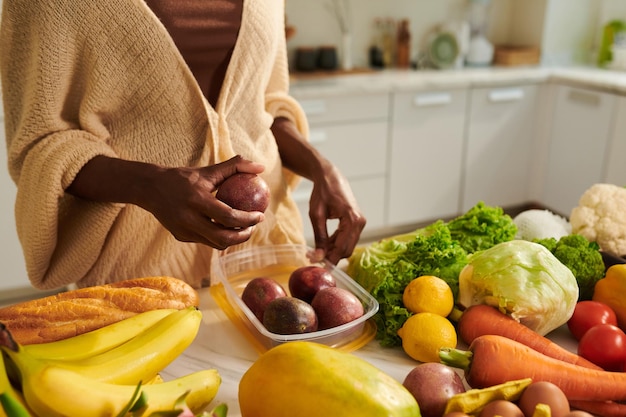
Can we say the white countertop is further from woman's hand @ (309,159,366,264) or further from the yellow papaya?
the yellow papaya

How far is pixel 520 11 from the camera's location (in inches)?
153

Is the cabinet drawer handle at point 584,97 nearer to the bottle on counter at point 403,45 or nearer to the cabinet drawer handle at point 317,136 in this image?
the bottle on counter at point 403,45

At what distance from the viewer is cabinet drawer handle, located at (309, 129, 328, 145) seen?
9.42ft

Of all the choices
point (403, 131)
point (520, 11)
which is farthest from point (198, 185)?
point (520, 11)

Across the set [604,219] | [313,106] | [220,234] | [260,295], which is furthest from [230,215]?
[313,106]

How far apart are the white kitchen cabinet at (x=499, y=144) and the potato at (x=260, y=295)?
2.53 meters

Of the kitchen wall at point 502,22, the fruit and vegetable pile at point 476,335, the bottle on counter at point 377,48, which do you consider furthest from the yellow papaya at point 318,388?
the bottle on counter at point 377,48

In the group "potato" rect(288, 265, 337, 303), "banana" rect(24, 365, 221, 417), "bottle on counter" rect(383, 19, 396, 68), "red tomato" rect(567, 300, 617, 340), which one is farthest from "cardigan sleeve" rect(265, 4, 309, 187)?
"bottle on counter" rect(383, 19, 396, 68)

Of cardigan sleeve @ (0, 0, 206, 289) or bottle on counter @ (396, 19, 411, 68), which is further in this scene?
bottle on counter @ (396, 19, 411, 68)

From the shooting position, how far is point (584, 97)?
3186 millimetres

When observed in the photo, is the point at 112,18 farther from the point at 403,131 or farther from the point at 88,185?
the point at 403,131

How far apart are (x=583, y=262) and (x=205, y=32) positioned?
77cm

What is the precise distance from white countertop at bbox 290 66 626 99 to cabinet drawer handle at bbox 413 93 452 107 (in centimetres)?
4

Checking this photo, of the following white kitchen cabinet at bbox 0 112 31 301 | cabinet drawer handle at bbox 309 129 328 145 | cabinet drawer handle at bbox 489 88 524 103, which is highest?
cabinet drawer handle at bbox 489 88 524 103
